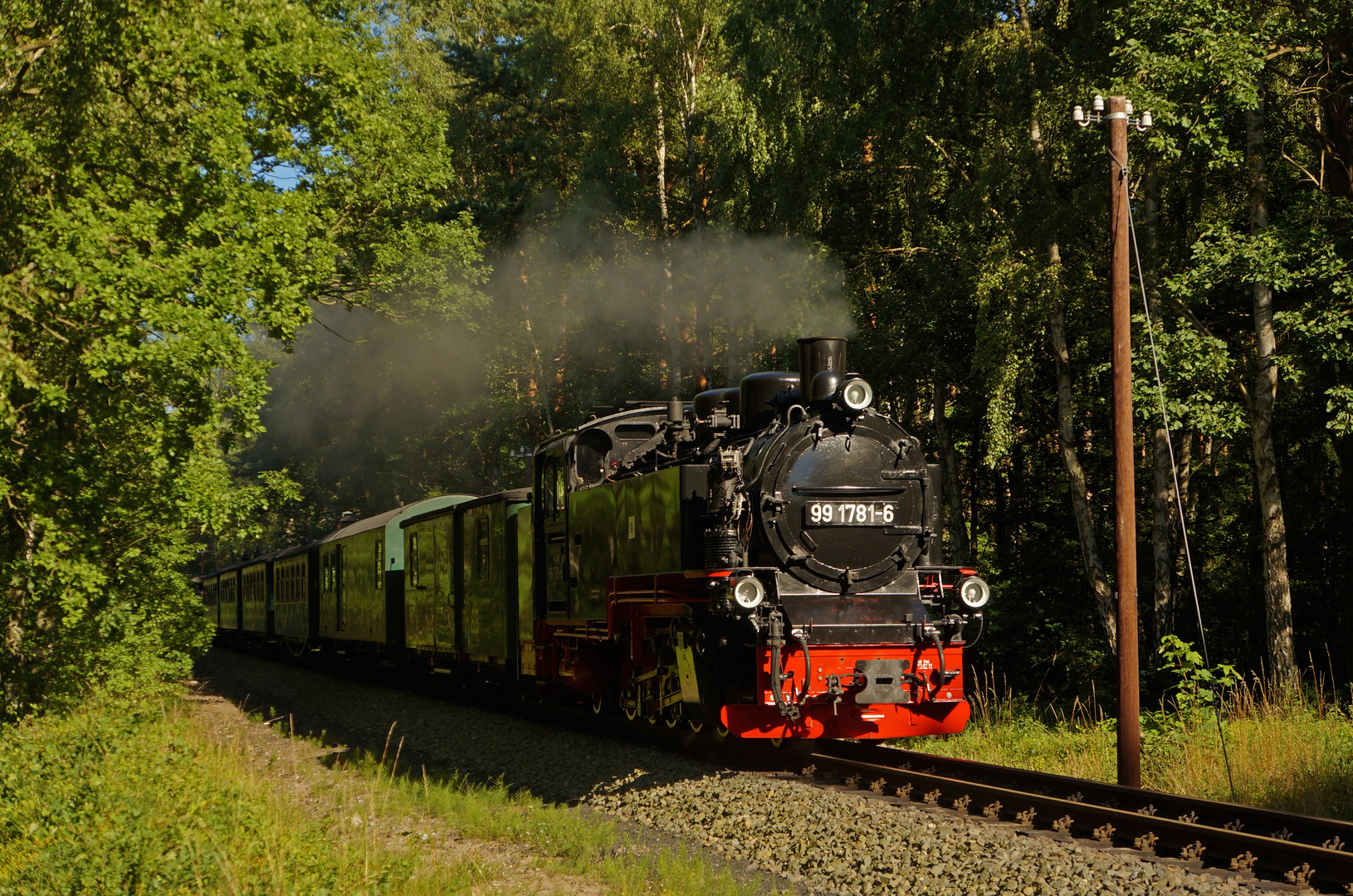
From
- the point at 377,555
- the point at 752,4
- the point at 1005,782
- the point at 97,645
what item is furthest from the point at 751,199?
the point at 1005,782

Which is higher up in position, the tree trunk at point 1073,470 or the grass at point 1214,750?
the tree trunk at point 1073,470

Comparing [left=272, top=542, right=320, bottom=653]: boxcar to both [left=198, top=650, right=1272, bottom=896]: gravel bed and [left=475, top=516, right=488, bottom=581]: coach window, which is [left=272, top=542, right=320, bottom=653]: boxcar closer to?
[left=475, top=516, right=488, bottom=581]: coach window

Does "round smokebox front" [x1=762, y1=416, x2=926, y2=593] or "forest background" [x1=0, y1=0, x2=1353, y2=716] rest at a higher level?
"forest background" [x1=0, y1=0, x2=1353, y2=716]

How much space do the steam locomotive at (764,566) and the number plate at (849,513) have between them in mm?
14

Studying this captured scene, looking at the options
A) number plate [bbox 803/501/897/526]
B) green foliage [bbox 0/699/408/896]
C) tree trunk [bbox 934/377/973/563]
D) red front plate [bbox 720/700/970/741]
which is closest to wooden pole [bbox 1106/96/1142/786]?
red front plate [bbox 720/700/970/741]

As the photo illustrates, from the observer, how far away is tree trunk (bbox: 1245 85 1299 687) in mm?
13461

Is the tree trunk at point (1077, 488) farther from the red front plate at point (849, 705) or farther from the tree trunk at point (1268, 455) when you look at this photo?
the red front plate at point (849, 705)

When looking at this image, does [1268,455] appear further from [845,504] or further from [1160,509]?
[845,504]

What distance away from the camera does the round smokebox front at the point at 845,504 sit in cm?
838

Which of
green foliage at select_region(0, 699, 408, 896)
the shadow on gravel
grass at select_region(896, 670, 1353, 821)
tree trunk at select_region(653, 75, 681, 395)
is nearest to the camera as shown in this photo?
green foliage at select_region(0, 699, 408, 896)

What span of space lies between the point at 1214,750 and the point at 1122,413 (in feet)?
9.13

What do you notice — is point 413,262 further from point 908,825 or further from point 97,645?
point 908,825

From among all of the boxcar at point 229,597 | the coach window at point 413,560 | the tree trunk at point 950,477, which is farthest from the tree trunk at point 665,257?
the boxcar at point 229,597

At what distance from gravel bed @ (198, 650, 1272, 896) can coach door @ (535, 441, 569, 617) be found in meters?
1.43
